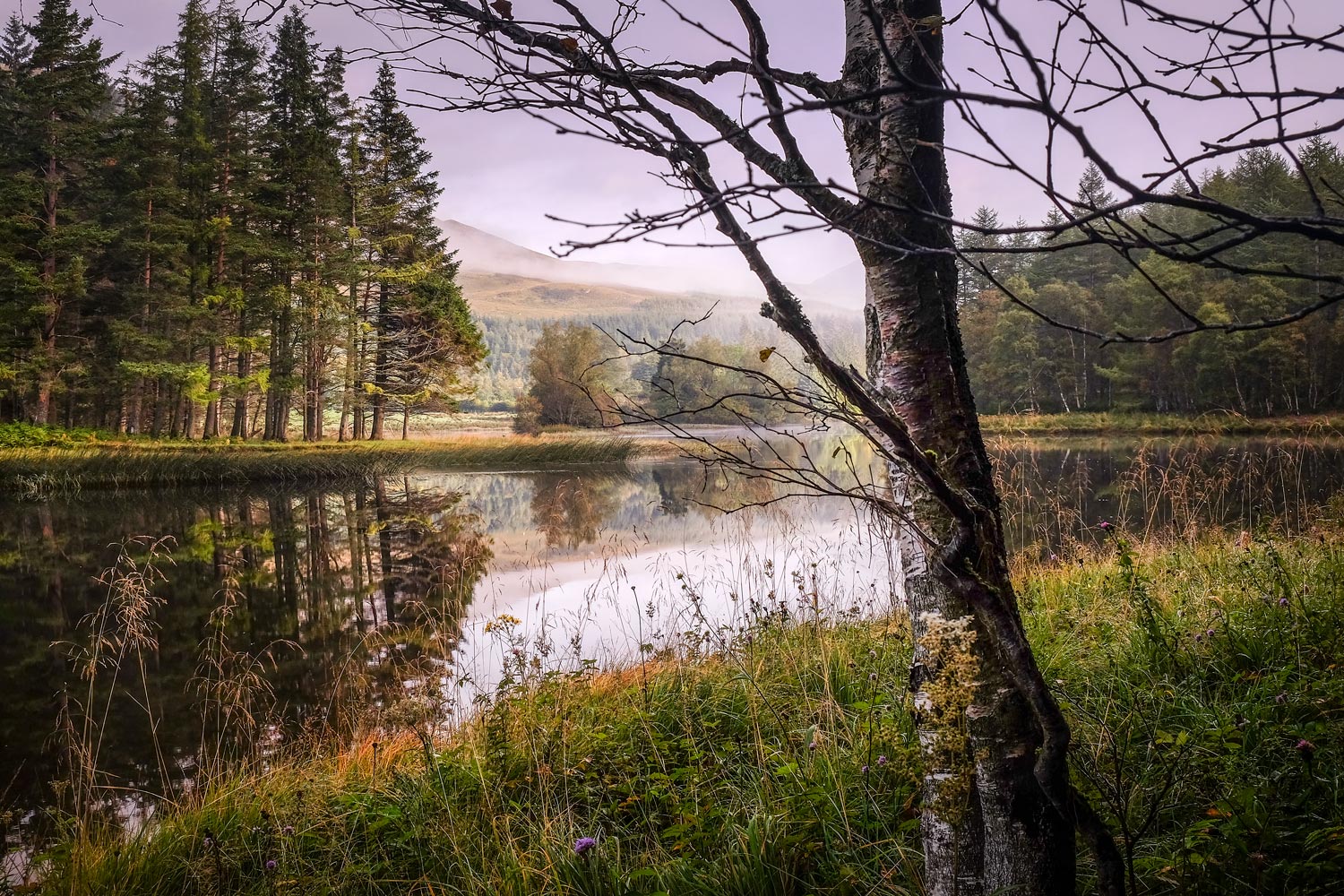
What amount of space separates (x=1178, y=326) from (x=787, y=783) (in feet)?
157

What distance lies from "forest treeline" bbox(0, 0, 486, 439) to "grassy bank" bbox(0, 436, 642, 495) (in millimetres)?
4197

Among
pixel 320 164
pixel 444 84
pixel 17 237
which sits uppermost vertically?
pixel 320 164

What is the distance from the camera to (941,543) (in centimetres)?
137

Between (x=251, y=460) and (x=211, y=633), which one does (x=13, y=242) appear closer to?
(x=251, y=460)

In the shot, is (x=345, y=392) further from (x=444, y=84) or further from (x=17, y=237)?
(x=444, y=84)

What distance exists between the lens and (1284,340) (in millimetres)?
29062

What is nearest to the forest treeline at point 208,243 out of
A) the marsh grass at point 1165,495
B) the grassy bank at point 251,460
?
the grassy bank at point 251,460

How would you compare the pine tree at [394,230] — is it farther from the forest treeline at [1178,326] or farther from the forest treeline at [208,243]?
the forest treeline at [1178,326]

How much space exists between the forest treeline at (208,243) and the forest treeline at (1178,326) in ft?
81.4

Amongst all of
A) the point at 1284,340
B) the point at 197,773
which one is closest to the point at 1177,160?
the point at 197,773

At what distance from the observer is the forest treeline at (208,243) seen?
22.7 metres

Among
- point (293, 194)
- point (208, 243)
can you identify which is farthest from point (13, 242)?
point (293, 194)

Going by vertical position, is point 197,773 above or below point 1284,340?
below

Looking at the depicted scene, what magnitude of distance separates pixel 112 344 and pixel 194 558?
811 inches
